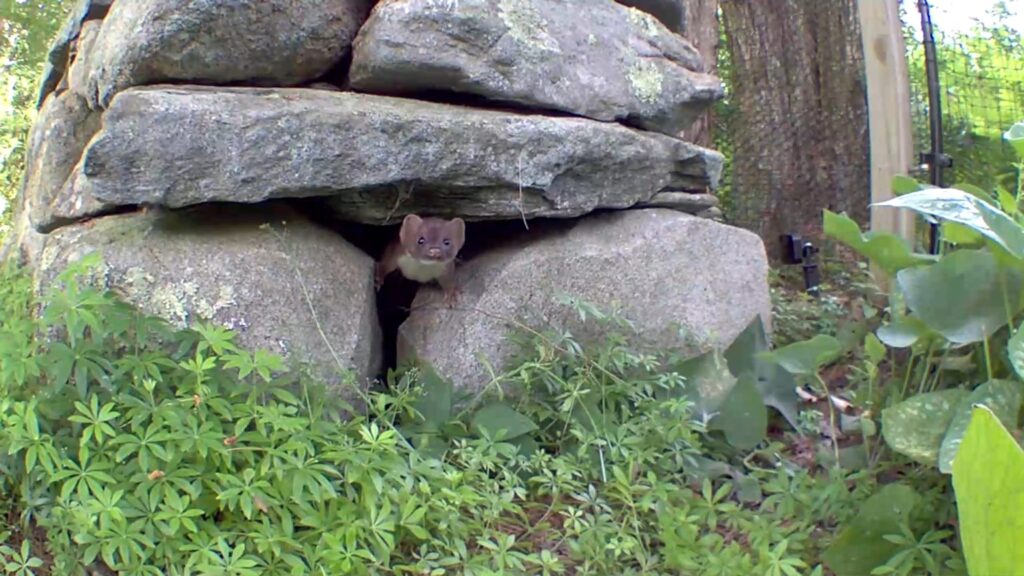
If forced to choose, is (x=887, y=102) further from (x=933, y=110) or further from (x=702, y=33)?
(x=702, y=33)

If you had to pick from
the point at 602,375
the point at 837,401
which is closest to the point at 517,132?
the point at 602,375

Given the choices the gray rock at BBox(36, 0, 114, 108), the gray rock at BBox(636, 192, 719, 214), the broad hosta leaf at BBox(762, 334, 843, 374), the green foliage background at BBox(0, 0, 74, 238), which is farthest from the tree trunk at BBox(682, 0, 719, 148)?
the green foliage background at BBox(0, 0, 74, 238)

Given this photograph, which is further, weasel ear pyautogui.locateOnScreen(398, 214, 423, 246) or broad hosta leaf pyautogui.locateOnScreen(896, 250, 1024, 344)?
weasel ear pyautogui.locateOnScreen(398, 214, 423, 246)

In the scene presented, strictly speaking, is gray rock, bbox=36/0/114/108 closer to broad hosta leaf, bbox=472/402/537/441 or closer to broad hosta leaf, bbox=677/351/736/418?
broad hosta leaf, bbox=472/402/537/441

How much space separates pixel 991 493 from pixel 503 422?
7.21 feet

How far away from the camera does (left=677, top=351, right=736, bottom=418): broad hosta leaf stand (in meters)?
3.91

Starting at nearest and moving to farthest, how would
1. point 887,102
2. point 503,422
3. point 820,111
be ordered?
point 503,422 < point 887,102 < point 820,111

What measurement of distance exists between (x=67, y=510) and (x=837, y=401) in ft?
9.46

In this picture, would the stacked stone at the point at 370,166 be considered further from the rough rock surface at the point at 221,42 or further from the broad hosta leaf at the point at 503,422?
the broad hosta leaf at the point at 503,422

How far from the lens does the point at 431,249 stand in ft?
13.9

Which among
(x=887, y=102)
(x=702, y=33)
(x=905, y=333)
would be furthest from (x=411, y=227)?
(x=702, y=33)

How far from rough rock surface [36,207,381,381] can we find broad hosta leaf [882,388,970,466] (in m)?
1.89

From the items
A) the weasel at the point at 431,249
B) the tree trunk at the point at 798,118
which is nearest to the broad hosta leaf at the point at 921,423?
the weasel at the point at 431,249

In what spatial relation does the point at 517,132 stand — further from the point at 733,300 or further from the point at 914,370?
the point at 914,370
